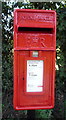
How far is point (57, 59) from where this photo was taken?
293cm

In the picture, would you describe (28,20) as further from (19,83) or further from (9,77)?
(9,77)

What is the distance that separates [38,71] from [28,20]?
0.65 metres

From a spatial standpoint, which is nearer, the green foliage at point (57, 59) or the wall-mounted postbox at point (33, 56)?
the wall-mounted postbox at point (33, 56)

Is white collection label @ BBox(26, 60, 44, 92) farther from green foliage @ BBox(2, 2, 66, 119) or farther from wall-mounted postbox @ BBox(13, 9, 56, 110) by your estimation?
green foliage @ BBox(2, 2, 66, 119)

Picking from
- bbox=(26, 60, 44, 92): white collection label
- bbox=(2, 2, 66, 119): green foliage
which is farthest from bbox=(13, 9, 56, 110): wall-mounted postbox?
bbox=(2, 2, 66, 119): green foliage

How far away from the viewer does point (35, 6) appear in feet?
9.70

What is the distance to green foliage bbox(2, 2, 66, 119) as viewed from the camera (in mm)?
2846

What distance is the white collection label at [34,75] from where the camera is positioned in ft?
6.85

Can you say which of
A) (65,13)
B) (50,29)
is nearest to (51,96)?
(50,29)

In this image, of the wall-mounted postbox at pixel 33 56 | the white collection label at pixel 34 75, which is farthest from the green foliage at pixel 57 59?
the white collection label at pixel 34 75

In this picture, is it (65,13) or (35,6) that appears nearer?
(65,13)

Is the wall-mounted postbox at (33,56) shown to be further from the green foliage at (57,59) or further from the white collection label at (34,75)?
the green foliage at (57,59)

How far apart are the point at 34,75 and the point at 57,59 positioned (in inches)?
37.1

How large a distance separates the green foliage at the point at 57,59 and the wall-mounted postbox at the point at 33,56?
0.73 meters
